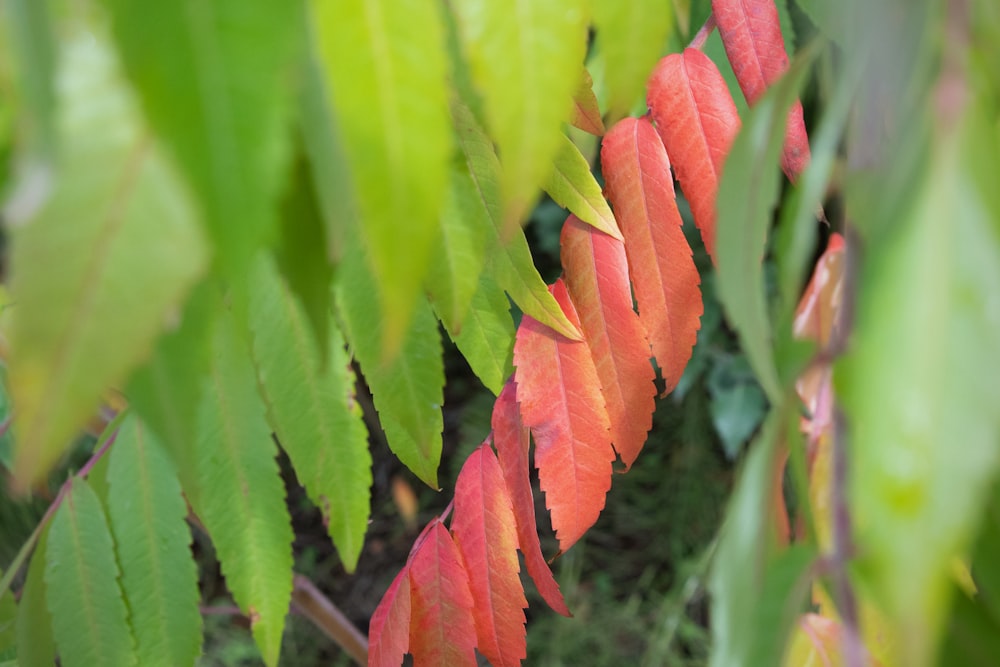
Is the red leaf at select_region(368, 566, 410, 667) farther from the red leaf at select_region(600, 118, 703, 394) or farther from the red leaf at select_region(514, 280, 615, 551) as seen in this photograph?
the red leaf at select_region(600, 118, 703, 394)

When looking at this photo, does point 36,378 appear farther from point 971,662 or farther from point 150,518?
point 150,518

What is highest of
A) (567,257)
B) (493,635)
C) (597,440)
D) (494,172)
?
(494,172)

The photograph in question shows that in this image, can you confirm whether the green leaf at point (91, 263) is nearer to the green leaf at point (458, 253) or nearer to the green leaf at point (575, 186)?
the green leaf at point (458, 253)

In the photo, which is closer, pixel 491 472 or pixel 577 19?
pixel 577 19

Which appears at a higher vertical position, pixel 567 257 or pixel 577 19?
pixel 577 19

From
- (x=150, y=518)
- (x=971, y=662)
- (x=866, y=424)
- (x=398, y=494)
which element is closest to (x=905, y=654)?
(x=866, y=424)

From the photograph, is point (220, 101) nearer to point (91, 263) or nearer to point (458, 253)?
point (91, 263)

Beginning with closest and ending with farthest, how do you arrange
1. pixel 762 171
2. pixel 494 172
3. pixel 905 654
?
pixel 905 654 → pixel 762 171 → pixel 494 172

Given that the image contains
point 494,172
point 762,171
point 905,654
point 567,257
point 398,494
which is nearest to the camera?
point 905,654

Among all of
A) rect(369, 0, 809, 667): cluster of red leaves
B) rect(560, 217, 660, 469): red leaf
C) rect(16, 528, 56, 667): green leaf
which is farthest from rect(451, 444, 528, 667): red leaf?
rect(16, 528, 56, 667): green leaf
